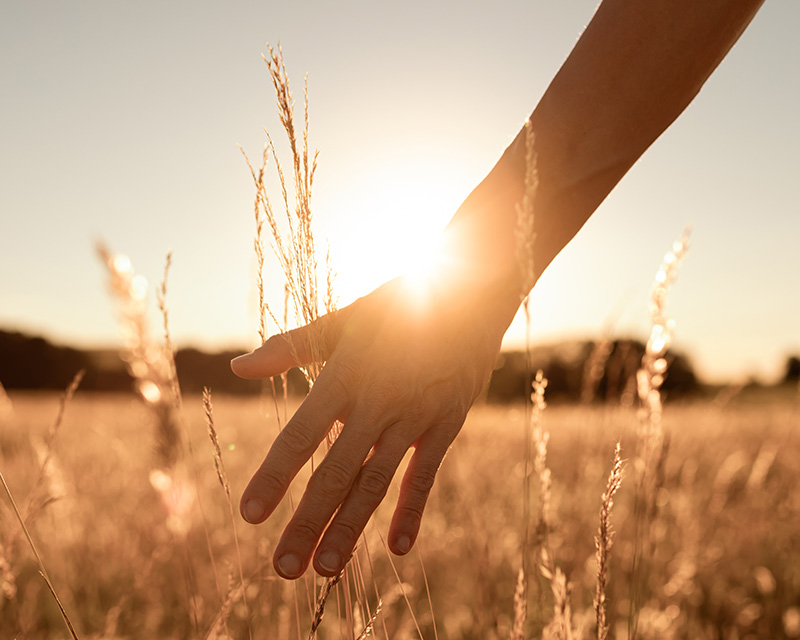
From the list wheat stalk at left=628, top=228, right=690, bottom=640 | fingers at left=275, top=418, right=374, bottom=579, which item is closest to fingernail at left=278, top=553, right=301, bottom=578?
fingers at left=275, top=418, right=374, bottom=579

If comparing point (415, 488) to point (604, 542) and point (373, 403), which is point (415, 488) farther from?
point (604, 542)

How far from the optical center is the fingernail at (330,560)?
40.0 inches

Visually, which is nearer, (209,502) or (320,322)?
(320,322)

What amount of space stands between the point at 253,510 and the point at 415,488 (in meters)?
0.31

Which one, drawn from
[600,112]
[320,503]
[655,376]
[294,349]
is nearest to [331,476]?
[320,503]

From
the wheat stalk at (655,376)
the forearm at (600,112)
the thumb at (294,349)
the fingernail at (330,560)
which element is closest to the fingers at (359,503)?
the fingernail at (330,560)

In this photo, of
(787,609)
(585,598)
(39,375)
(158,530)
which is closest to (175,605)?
(158,530)

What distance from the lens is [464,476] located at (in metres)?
3.39

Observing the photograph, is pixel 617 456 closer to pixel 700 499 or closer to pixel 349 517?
pixel 349 517

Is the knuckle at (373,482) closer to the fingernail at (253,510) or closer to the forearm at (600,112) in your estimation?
the fingernail at (253,510)

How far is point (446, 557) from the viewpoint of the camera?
3332 mm

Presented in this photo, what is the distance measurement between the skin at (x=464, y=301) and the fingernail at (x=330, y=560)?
0.04 ft

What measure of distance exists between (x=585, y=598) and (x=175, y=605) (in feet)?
6.97

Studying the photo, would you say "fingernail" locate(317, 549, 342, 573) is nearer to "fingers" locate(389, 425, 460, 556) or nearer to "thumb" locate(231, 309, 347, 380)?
"fingers" locate(389, 425, 460, 556)
